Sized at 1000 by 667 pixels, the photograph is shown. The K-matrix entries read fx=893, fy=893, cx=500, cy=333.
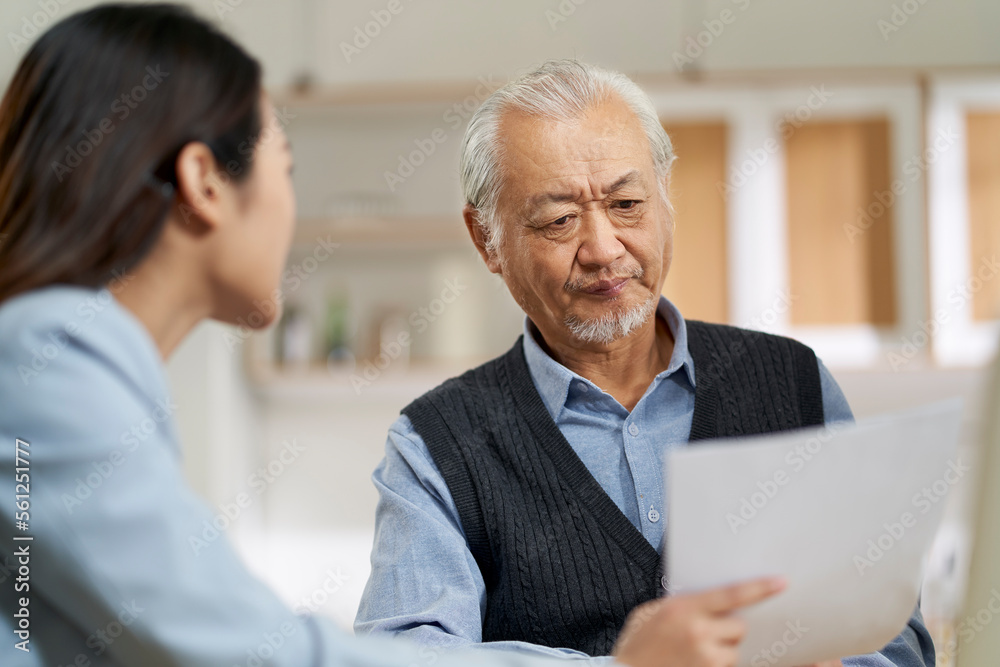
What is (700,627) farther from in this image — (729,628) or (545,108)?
(545,108)

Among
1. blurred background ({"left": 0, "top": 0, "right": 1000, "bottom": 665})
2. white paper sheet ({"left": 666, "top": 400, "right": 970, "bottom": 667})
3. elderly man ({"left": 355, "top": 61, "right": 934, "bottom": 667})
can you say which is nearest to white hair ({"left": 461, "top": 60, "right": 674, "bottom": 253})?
elderly man ({"left": 355, "top": 61, "right": 934, "bottom": 667})

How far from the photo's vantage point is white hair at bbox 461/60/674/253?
138 centimetres

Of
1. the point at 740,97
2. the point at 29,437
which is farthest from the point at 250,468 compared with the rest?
the point at 29,437

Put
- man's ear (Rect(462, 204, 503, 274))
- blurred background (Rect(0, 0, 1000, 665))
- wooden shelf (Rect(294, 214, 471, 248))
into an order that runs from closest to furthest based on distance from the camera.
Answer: man's ear (Rect(462, 204, 503, 274)) < blurred background (Rect(0, 0, 1000, 665)) < wooden shelf (Rect(294, 214, 471, 248))

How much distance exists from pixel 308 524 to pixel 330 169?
1.39 metres

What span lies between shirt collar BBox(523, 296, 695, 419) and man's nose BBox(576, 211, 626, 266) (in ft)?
0.56

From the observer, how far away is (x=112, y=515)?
0.67 meters

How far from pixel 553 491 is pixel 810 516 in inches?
19.8

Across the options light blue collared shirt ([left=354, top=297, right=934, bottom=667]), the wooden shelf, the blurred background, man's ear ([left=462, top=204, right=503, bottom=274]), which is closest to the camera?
light blue collared shirt ([left=354, top=297, right=934, bottom=667])

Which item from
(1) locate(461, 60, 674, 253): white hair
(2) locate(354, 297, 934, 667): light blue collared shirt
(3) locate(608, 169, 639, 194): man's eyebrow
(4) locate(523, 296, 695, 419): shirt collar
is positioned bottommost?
(2) locate(354, 297, 934, 667): light blue collared shirt

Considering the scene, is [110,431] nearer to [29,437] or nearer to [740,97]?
[29,437]

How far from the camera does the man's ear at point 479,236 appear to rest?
151 centimetres

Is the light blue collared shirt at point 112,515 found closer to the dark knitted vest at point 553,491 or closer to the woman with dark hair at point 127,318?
the woman with dark hair at point 127,318

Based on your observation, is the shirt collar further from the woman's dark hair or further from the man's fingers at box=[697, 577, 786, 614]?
the woman's dark hair
